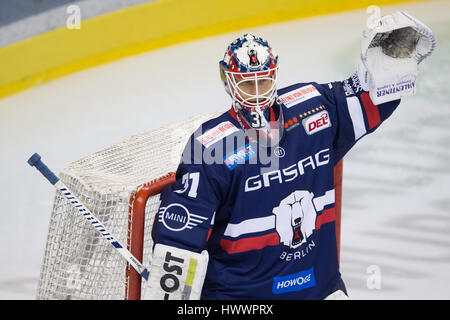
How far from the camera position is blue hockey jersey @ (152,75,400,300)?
6.29ft

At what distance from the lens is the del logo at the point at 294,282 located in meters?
2.03

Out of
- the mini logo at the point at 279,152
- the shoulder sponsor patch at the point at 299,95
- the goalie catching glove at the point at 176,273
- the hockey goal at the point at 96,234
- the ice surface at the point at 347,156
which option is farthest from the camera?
the ice surface at the point at 347,156

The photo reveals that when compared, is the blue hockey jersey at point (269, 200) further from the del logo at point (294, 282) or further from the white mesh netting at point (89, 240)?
the white mesh netting at point (89, 240)

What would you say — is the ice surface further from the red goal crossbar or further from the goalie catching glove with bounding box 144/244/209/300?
the goalie catching glove with bounding box 144/244/209/300

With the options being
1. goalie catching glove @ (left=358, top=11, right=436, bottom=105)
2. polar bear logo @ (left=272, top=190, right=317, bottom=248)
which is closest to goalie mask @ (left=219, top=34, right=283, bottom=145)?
polar bear logo @ (left=272, top=190, right=317, bottom=248)

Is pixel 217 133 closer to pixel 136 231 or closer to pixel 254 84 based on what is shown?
pixel 254 84

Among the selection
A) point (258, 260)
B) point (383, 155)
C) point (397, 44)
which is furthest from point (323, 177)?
point (383, 155)

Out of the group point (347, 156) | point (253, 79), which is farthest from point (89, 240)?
point (347, 156)

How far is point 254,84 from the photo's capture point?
1989mm

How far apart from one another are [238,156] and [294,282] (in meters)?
0.36

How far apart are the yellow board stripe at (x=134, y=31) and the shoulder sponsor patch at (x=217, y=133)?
2551 millimetres

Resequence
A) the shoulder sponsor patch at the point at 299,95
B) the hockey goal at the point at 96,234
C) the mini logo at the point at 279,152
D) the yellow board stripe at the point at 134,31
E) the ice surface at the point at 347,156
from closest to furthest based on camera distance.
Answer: the mini logo at the point at 279,152, the shoulder sponsor patch at the point at 299,95, the hockey goal at the point at 96,234, the ice surface at the point at 347,156, the yellow board stripe at the point at 134,31

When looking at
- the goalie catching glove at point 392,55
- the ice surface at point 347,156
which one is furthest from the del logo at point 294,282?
the ice surface at point 347,156
